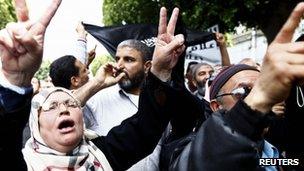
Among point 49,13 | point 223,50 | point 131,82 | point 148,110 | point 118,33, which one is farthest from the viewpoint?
point 223,50

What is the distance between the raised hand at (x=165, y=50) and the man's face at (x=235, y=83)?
301mm

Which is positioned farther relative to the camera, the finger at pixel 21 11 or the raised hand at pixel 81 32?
the raised hand at pixel 81 32

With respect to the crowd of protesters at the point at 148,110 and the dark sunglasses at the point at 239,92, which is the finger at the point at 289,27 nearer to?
the crowd of protesters at the point at 148,110

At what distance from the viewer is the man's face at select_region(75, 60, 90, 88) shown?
164 inches

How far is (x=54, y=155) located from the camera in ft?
8.51

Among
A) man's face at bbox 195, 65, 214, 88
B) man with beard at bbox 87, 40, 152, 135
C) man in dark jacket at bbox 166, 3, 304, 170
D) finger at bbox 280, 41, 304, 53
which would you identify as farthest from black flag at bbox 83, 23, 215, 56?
finger at bbox 280, 41, 304, 53

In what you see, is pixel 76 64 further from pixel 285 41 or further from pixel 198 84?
pixel 285 41

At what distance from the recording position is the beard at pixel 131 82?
12.6 ft

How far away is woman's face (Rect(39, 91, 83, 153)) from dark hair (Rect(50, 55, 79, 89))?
1405 millimetres

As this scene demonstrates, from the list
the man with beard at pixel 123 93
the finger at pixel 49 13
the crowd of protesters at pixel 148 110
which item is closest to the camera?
the crowd of protesters at pixel 148 110

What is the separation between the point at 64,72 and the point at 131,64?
1.77 ft

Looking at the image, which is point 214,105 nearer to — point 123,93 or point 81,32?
point 123,93

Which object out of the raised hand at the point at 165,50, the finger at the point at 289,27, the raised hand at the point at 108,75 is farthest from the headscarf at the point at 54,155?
the finger at the point at 289,27

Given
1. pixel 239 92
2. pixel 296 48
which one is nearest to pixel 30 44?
pixel 296 48
